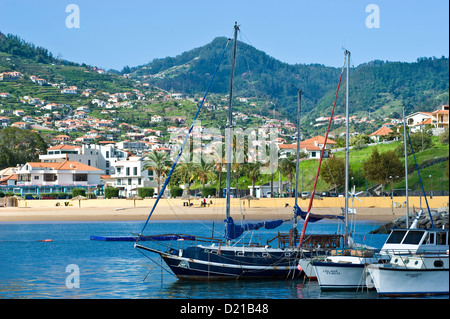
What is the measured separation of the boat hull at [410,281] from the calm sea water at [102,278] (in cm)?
172

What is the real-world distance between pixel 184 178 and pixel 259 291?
252 ft

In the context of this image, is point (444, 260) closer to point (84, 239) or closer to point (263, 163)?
point (84, 239)

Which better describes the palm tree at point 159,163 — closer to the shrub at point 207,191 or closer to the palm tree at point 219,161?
the palm tree at point 219,161

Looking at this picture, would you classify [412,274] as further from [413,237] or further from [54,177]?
[54,177]

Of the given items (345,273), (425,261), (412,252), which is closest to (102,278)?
(345,273)

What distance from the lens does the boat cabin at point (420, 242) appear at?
28438 mm

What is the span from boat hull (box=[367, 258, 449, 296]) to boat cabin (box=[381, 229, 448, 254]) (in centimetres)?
175

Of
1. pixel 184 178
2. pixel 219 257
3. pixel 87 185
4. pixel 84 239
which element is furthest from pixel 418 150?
pixel 219 257

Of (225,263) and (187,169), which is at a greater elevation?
(187,169)

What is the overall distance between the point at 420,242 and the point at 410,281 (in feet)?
9.44

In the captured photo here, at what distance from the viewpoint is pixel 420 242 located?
28.6 meters

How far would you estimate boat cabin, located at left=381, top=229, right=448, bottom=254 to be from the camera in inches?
1120

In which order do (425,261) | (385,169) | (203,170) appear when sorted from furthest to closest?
(203,170) < (385,169) < (425,261)

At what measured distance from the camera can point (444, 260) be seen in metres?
26.9
